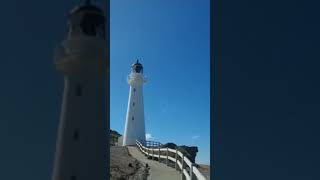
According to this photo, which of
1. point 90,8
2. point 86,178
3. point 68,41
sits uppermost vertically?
point 90,8

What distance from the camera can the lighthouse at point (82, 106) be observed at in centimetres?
873

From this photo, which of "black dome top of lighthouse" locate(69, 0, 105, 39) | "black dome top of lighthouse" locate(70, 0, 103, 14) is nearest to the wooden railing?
"black dome top of lighthouse" locate(69, 0, 105, 39)

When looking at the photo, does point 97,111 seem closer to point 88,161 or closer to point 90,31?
point 88,161

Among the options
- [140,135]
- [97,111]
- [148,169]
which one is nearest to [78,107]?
[97,111]

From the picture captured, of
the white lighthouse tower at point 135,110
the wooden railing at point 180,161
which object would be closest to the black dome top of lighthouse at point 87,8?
the wooden railing at point 180,161

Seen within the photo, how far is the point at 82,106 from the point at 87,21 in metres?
1.92

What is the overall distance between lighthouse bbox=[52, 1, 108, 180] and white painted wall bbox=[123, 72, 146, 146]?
2819 centimetres

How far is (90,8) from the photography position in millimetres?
9461

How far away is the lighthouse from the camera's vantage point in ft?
28.7

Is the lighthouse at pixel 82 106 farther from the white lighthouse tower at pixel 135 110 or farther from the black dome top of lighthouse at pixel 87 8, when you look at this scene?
the white lighthouse tower at pixel 135 110

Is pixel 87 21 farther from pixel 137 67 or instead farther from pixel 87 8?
pixel 137 67

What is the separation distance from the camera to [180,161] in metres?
15.4

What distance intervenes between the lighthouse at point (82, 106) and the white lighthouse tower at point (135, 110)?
28.2 metres

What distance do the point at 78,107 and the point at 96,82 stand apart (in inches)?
26.5
